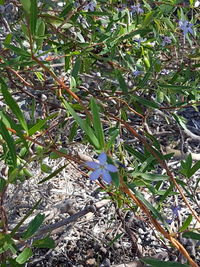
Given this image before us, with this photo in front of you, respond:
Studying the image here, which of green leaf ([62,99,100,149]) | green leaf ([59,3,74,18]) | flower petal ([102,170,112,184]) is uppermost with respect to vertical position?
green leaf ([59,3,74,18])

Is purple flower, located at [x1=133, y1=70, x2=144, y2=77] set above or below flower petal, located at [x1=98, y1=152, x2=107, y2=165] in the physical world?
above

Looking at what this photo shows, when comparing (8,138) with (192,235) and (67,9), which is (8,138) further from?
(67,9)

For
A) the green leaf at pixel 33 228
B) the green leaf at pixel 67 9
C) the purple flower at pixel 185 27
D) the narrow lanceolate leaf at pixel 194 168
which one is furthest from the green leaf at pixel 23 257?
the purple flower at pixel 185 27

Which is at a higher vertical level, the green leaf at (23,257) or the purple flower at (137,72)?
the purple flower at (137,72)

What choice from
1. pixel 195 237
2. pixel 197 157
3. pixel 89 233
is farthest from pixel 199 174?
pixel 195 237

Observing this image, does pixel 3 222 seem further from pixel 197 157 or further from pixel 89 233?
pixel 197 157

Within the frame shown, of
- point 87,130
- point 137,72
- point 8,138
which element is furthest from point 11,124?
point 137,72

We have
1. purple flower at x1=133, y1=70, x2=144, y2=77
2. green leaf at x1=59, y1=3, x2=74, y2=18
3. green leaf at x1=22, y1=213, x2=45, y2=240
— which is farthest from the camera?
purple flower at x1=133, y1=70, x2=144, y2=77

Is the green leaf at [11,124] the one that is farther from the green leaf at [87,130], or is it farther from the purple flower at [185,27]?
the purple flower at [185,27]

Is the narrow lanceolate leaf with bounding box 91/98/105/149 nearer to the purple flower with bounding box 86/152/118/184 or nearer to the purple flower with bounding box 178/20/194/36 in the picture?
the purple flower with bounding box 86/152/118/184

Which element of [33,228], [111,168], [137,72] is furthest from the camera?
[137,72]

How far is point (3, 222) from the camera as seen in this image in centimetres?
100

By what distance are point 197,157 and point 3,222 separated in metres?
1.14

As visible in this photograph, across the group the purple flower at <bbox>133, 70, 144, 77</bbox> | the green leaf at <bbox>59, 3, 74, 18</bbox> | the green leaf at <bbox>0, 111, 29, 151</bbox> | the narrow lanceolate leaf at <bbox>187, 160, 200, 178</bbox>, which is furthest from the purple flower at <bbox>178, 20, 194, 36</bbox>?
the green leaf at <bbox>0, 111, 29, 151</bbox>
